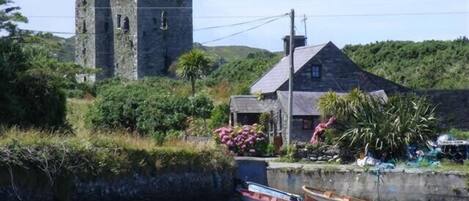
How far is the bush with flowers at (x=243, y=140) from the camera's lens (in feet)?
128

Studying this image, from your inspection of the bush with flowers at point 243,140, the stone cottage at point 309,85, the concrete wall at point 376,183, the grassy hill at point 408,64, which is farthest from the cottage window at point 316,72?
the grassy hill at point 408,64

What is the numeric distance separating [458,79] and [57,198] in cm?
4473

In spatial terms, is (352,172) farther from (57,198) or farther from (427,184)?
(57,198)

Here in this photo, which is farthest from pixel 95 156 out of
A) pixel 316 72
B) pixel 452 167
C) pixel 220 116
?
pixel 220 116

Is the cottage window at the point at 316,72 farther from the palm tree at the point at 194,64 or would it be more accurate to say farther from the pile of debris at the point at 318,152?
the palm tree at the point at 194,64

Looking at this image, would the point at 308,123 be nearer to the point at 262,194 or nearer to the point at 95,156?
the point at 262,194

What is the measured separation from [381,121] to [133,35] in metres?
38.7

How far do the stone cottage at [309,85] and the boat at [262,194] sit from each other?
344 inches

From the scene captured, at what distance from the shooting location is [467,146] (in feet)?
120

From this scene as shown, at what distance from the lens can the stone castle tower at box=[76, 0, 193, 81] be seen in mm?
73438

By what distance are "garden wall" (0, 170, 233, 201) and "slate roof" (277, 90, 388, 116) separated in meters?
7.60

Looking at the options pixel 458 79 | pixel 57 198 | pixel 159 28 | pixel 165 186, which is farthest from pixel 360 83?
pixel 159 28

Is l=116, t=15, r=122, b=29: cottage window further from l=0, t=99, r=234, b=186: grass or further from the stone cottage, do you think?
l=0, t=99, r=234, b=186: grass

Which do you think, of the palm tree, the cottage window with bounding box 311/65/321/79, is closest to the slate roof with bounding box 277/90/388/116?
the cottage window with bounding box 311/65/321/79
